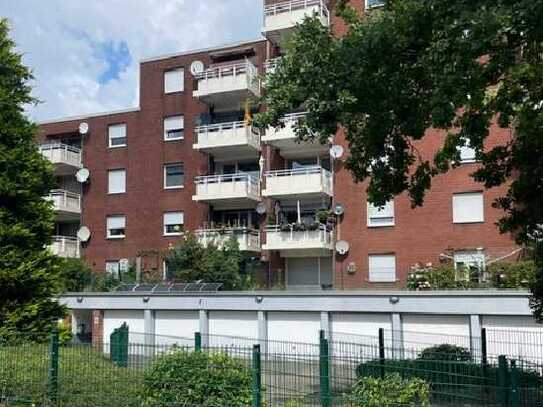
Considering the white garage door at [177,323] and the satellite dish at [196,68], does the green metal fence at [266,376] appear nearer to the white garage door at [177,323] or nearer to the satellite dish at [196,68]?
the white garage door at [177,323]

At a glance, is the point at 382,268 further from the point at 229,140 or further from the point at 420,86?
the point at 420,86

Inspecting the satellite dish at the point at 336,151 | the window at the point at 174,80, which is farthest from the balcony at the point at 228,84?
the satellite dish at the point at 336,151

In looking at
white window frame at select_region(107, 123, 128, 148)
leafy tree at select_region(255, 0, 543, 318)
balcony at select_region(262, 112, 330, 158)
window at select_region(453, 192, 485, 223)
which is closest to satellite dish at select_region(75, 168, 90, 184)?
white window frame at select_region(107, 123, 128, 148)

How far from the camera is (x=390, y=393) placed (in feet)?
Answer: 29.6

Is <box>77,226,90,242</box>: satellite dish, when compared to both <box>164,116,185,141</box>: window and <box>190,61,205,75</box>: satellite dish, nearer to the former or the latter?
<box>164,116,185,141</box>: window

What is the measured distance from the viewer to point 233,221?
34781 mm

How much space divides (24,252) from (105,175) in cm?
2484

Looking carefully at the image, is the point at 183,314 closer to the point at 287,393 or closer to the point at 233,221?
the point at 233,221

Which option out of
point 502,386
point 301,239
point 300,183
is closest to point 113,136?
point 300,183

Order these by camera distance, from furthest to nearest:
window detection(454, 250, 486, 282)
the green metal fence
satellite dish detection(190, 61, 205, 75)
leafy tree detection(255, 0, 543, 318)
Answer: satellite dish detection(190, 61, 205, 75) < window detection(454, 250, 486, 282) < the green metal fence < leafy tree detection(255, 0, 543, 318)

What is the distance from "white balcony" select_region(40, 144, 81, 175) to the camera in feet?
123

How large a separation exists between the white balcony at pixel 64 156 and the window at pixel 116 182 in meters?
2.10

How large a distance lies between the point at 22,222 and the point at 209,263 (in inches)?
573

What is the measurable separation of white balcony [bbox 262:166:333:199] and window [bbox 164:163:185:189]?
6006 millimetres
